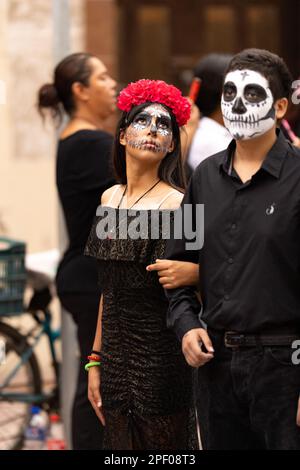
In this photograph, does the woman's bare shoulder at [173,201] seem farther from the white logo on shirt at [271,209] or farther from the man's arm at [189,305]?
the white logo on shirt at [271,209]

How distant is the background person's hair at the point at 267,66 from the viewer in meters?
4.01

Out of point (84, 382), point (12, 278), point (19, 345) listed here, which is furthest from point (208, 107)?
point (19, 345)

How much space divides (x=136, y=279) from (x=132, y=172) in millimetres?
379

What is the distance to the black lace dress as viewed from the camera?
14.1 feet

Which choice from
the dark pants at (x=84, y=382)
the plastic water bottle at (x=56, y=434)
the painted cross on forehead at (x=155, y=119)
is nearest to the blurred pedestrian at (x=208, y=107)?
the dark pants at (x=84, y=382)

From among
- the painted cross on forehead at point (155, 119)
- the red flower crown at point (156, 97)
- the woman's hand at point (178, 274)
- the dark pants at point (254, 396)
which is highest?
the red flower crown at point (156, 97)

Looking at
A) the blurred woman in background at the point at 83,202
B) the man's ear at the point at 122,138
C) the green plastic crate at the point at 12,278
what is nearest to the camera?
the man's ear at the point at 122,138

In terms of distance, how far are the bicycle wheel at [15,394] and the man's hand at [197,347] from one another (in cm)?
338

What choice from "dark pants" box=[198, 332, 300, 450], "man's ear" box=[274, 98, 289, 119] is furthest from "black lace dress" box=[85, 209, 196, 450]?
"man's ear" box=[274, 98, 289, 119]

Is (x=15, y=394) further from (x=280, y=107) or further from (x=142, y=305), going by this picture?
(x=280, y=107)

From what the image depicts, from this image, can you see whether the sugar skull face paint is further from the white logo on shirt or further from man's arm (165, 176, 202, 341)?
the white logo on shirt

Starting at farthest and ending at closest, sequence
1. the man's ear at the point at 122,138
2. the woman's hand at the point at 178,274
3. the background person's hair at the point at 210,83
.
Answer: the background person's hair at the point at 210,83, the man's ear at the point at 122,138, the woman's hand at the point at 178,274

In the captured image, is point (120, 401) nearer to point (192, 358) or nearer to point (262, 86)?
point (192, 358)

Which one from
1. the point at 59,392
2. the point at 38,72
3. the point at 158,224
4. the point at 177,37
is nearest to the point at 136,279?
the point at 158,224
